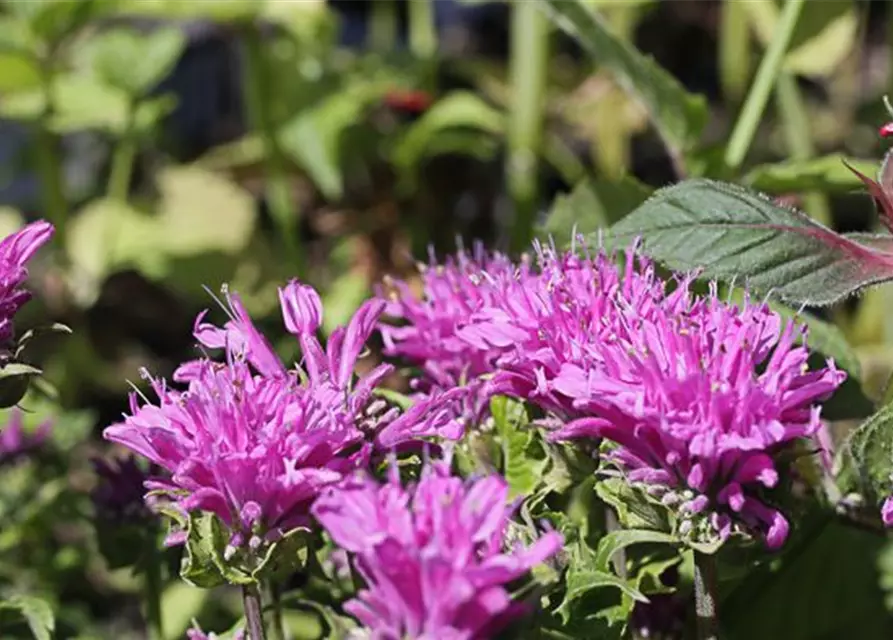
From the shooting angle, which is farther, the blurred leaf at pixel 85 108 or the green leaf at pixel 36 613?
the blurred leaf at pixel 85 108

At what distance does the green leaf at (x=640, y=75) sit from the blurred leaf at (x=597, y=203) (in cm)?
5

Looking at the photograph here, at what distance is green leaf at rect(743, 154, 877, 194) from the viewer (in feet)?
3.01

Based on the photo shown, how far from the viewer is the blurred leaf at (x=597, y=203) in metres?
0.95

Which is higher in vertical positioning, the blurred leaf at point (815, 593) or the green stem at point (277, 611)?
the green stem at point (277, 611)

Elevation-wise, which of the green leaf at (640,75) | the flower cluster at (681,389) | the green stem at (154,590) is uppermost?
the green leaf at (640,75)

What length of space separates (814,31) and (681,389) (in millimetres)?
602

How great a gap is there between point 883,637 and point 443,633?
664 mm

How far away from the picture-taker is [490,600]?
484mm

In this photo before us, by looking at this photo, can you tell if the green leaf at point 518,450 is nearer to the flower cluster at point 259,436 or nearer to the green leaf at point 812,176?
the flower cluster at point 259,436

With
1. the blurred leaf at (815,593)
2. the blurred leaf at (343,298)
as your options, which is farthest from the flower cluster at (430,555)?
the blurred leaf at (343,298)

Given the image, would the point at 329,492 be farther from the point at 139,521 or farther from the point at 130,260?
the point at 130,260

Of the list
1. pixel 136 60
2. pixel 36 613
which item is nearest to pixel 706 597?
pixel 36 613

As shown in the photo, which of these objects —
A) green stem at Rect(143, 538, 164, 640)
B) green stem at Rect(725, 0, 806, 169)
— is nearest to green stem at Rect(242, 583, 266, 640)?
green stem at Rect(143, 538, 164, 640)

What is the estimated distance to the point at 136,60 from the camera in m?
1.49
